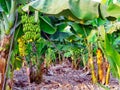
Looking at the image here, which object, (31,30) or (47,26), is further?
(47,26)

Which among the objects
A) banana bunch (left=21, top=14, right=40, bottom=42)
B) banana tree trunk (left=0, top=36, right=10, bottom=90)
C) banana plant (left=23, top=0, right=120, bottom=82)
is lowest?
banana tree trunk (left=0, top=36, right=10, bottom=90)

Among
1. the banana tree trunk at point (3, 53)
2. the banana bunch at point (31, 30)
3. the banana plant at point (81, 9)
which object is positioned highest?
the banana plant at point (81, 9)

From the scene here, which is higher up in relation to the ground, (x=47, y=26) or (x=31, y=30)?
(x=47, y=26)

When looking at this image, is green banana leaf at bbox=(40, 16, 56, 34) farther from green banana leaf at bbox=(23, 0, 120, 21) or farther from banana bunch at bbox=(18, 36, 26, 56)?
green banana leaf at bbox=(23, 0, 120, 21)

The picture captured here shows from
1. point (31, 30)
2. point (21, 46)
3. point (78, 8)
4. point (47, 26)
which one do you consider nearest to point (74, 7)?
point (78, 8)

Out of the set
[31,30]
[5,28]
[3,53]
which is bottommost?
[3,53]

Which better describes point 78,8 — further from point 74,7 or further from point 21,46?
point 21,46

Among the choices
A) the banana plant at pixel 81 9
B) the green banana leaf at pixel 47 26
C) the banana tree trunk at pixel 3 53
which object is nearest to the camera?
the banana plant at pixel 81 9

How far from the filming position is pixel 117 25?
3631 millimetres

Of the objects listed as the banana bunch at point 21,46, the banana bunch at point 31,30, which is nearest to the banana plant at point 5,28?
the banana bunch at point 21,46

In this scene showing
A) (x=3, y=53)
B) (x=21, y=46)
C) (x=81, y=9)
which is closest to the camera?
(x=81, y=9)

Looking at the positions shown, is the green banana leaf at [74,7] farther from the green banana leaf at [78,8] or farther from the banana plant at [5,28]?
the banana plant at [5,28]

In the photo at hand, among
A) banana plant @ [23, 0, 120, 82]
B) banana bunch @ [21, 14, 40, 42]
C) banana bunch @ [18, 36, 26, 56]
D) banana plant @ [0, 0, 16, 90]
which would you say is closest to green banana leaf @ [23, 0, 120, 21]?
banana plant @ [23, 0, 120, 82]

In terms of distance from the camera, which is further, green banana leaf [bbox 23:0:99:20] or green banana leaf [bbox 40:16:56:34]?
green banana leaf [bbox 40:16:56:34]
